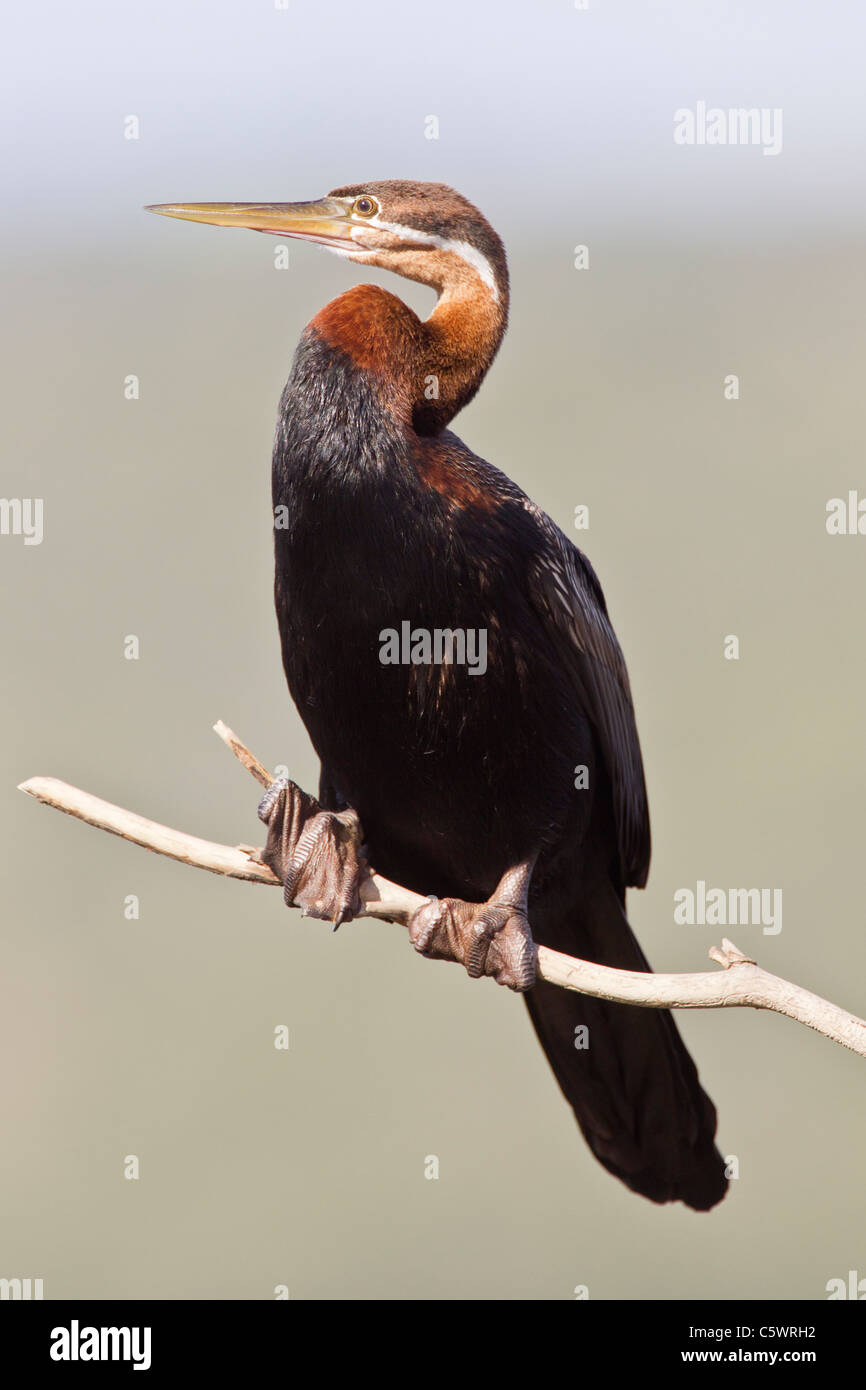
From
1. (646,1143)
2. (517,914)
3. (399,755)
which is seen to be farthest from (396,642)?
(646,1143)

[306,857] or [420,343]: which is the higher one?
[420,343]

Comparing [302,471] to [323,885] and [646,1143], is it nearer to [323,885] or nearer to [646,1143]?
[323,885]

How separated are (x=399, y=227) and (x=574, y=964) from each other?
6.40 ft

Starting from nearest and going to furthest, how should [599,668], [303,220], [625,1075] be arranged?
[303,220]
[599,668]
[625,1075]

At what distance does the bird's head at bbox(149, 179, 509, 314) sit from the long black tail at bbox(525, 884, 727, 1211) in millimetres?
1819

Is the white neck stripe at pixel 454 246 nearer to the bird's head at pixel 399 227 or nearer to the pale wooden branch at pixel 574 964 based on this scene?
the bird's head at pixel 399 227

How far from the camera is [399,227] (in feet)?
12.1

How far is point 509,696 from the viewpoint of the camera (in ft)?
12.5

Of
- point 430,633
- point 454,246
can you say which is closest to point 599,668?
point 430,633

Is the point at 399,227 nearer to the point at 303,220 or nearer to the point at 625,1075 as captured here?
the point at 303,220

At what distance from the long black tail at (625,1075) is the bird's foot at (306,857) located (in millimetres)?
664

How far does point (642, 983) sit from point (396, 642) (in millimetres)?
1049

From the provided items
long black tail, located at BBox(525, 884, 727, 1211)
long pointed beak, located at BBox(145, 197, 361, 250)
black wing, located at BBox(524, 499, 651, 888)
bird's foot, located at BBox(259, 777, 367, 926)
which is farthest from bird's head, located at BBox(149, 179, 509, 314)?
long black tail, located at BBox(525, 884, 727, 1211)

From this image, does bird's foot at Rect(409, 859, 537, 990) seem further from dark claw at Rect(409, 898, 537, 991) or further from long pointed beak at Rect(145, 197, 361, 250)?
long pointed beak at Rect(145, 197, 361, 250)
